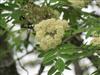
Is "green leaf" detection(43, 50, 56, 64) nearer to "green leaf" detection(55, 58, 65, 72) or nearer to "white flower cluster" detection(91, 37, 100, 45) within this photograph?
"green leaf" detection(55, 58, 65, 72)

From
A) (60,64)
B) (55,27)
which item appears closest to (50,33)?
(55,27)

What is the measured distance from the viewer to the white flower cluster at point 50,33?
1.57m

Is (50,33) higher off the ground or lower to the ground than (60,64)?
higher

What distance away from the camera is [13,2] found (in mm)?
1999

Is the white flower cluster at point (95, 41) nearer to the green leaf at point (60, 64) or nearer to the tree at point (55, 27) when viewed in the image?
the tree at point (55, 27)

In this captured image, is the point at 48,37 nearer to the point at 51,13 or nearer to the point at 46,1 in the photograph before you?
the point at 51,13

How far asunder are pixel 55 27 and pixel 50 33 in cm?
3

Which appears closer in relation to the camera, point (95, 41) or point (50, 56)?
point (50, 56)

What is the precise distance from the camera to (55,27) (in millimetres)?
1597

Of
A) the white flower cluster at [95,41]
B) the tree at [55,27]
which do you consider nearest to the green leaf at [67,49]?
the tree at [55,27]

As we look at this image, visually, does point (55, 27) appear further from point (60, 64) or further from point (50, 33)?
point (60, 64)

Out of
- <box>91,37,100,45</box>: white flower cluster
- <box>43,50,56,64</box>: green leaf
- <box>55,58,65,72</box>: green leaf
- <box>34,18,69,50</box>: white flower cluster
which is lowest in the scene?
<box>55,58,65,72</box>: green leaf

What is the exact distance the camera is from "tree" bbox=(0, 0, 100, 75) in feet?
5.16

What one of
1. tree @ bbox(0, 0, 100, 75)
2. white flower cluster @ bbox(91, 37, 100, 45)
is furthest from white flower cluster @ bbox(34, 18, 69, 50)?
white flower cluster @ bbox(91, 37, 100, 45)
